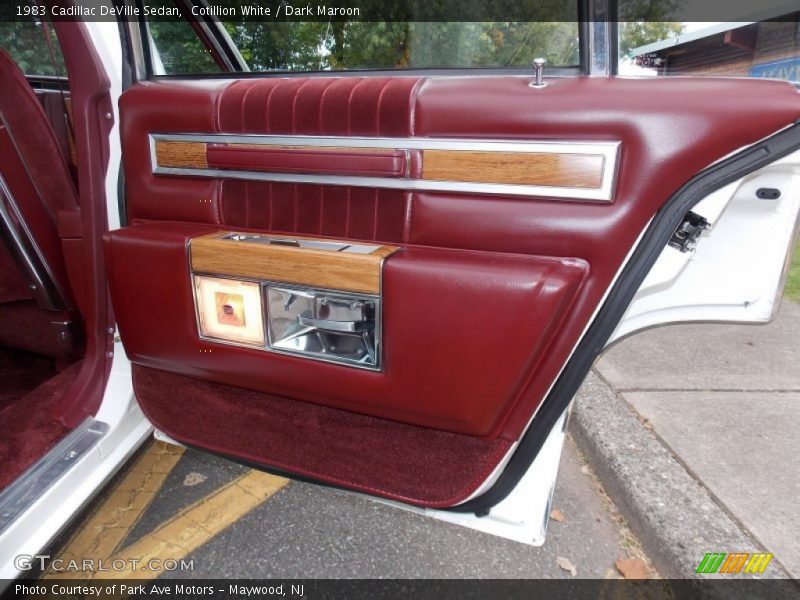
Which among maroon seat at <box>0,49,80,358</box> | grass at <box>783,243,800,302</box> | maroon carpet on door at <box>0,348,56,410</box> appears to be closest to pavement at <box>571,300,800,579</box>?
grass at <box>783,243,800,302</box>

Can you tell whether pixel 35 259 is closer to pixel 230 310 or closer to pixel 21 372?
pixel 21 372

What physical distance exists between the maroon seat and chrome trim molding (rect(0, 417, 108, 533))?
550 millimetres

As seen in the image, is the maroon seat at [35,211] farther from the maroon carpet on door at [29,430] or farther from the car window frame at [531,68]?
the car window frame at [531,68]

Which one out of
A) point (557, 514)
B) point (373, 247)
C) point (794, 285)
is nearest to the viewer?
point (373, 247)

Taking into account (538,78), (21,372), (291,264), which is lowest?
(21,372)

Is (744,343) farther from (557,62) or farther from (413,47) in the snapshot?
(413,47)

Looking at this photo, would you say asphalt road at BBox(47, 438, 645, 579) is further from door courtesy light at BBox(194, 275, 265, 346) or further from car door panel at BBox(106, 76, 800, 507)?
door courtesy light at BBox(194, 275, 265, 346)

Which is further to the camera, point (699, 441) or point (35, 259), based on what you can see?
point (699, 441)

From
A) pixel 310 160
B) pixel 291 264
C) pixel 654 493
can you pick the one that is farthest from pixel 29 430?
pixel 654 493

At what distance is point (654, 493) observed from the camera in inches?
62.3

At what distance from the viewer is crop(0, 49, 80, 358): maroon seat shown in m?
1.49

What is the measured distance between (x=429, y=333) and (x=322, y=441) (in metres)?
0.43

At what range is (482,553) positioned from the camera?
1.46 meters

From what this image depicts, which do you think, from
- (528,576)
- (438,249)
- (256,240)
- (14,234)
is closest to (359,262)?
(438,249)
